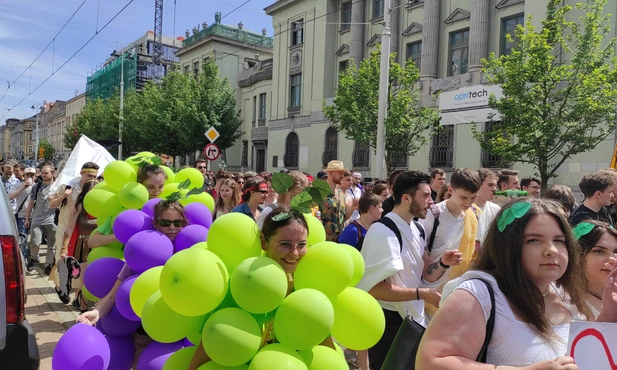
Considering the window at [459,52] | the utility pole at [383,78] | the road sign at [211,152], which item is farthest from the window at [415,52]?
the road sign at [211,152]

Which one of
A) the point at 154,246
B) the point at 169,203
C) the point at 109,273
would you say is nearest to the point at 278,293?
the point at 154,246

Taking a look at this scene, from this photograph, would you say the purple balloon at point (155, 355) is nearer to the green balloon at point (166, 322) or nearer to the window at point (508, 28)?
the green balloon at point (166, 322)

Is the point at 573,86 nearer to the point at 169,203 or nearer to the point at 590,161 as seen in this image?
the point at 590,161

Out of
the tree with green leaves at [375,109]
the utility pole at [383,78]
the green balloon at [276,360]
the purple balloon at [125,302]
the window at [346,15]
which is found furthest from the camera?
the window at [346,15]

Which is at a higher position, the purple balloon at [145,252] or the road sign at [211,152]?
the road sign at [211,152]

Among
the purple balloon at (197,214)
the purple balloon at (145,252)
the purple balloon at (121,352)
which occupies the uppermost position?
the purple balloon at (197,214)

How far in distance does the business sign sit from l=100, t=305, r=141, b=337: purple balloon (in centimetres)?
1276

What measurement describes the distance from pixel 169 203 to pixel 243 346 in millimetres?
1649

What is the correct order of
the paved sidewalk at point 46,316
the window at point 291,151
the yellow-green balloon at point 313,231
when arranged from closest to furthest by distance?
the yellow-green balloon at point 313,231
the paved sidewalk at point 46,316
the window at point 291,151

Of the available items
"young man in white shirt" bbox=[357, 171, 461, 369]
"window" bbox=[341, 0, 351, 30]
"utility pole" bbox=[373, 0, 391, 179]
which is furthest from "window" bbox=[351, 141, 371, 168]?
"young man in white shirt" bbox=[357, 171, 461, 369]

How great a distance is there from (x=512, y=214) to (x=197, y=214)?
2.36 metres

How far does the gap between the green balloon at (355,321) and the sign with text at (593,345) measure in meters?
1.01

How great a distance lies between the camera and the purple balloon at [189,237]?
319 cm

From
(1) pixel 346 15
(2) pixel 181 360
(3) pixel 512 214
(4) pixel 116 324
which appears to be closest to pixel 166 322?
(2) pixel 181 360
